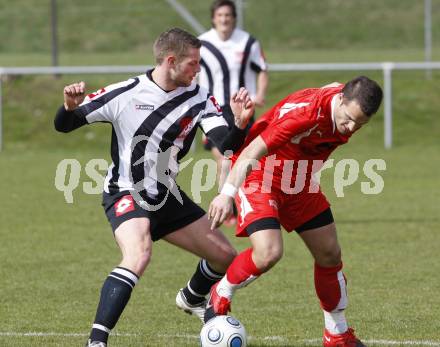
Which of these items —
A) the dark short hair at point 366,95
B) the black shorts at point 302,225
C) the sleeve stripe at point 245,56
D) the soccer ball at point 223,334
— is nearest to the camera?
the dark short hair at point 366,95

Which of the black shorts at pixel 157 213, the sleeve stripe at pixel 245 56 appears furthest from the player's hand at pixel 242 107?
the sleeve stripe at pixel 245 56

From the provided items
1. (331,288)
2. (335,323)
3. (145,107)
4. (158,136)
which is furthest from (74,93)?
(335,323)

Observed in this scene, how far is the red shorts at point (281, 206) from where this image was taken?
18.9ft

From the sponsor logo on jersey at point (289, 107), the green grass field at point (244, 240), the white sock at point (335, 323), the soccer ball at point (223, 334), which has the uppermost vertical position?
the sponsor logo on jersey at point (289, 107)

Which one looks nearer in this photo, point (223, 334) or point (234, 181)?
point (234, 181)

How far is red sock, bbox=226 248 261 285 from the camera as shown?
564 centimetres

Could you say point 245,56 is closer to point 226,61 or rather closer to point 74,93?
point 226,61

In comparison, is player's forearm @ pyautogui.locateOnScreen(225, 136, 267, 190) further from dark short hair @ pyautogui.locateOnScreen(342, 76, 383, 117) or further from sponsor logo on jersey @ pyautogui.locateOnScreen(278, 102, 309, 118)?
dark short hair @ pyautogui.locateOnScreen(342, 76, 383, 117)

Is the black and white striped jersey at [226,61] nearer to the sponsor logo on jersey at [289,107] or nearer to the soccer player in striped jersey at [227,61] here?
the soccer player in striped jersey at [227,61]

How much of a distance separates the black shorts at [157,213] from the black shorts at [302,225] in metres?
0.43

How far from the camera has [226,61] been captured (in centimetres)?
1078

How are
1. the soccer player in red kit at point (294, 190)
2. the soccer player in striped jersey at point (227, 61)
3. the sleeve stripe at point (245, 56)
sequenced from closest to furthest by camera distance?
the soccer player in red kit at point (294, 190) → the soccer player in striped jersey at point (227, 61) → the sleeve stripe at point (245, 56)

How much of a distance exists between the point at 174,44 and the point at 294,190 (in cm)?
108

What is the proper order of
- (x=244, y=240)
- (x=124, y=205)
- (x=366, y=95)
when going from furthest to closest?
(x=244, y=240) < (x=124, y=205) < (x=366, y=95)
